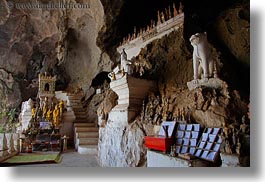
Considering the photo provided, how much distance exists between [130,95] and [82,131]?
2033 mm

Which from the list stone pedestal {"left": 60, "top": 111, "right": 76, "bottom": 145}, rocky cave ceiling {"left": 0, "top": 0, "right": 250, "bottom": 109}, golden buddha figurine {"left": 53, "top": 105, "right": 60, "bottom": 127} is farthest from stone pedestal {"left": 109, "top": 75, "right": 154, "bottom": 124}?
golden buddha figurine {"left": 53, "top": 105, "right": 60, "bottom": 127}

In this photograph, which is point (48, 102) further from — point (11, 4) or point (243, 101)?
point (243, 101)

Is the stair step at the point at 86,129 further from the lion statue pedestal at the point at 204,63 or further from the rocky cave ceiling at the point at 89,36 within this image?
the lion statue pedestal at the point at 204,63

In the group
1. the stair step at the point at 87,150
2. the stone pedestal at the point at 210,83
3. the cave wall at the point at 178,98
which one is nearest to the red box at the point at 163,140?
the cave wall at the point at 178,98

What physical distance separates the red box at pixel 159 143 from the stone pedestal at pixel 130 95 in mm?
687

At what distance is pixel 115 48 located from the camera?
671cm

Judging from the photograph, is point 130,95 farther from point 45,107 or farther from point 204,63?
point 45,107

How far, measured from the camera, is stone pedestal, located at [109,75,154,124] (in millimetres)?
3578

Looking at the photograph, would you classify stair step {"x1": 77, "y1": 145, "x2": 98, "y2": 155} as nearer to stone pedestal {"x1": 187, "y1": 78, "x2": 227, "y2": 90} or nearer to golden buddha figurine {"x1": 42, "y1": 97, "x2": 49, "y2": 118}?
golden buddha figurine {"x1": 42, "y1": 97, "x2": 49, "y2": 118}

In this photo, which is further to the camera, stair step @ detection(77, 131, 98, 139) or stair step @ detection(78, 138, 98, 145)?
stair step @ detection(77, 131, 98, 139)

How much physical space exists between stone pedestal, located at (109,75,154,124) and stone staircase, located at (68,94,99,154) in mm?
854

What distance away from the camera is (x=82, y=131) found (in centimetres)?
523

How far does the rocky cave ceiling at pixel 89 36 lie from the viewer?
126 inches

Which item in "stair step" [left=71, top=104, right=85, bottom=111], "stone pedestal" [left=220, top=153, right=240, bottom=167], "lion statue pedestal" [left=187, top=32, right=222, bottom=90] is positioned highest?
"lion statue pedestal" [left=187, top=32, right=222, bottom=90]
